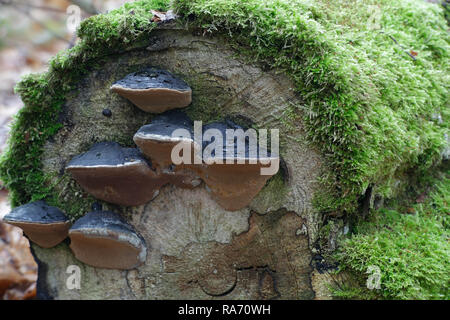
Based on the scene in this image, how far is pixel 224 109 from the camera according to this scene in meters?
2.27

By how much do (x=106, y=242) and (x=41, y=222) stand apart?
0.46 m

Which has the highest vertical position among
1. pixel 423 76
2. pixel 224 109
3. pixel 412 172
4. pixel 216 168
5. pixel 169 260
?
pixel 423 76

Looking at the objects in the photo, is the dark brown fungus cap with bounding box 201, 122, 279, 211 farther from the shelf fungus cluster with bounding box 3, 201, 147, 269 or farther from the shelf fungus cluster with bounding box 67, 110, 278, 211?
the shelf fungus cluster with bounding box 3, 201, 147, 269

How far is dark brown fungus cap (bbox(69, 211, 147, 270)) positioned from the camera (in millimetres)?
2123

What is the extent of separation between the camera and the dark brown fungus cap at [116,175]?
2.03 m

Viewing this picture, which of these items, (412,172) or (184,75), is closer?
(184,75)

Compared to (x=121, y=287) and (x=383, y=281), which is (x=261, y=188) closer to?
(x=383, y=281)

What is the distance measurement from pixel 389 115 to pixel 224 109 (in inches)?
42.3

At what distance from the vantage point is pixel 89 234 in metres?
2.11

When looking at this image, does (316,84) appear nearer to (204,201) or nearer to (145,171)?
(204,201)

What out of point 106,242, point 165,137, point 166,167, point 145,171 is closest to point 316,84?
point 165,137
